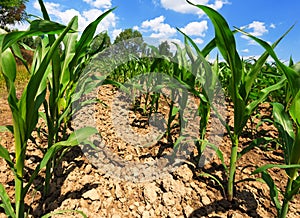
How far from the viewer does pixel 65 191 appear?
4.03 ft

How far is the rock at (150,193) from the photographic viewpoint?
1231 mm

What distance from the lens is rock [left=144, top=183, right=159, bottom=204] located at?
1.23m

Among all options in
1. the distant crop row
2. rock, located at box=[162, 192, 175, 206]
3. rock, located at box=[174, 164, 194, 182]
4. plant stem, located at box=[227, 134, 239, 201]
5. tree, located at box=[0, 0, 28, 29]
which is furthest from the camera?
tree, located at box=[0, 0, 28, 29]

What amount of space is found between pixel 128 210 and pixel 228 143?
3.25 ft

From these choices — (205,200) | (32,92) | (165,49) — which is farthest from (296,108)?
(165,49)

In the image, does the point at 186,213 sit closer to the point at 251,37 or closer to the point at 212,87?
the point at 212,87

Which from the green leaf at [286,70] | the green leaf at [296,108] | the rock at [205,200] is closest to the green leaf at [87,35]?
the green leaf at [286,70]

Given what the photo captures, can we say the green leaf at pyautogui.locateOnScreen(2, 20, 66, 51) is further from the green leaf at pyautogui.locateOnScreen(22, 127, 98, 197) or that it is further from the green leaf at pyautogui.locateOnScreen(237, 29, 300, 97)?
the green leaf at pyautogui.locateOnScreen(237, 29, 300, 97)

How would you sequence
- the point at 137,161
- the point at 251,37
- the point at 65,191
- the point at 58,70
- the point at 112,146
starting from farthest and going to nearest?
the point at 112,146 → the point at 137,161 → the point at 65,191 → the point at 58,70 → the point at 251,37

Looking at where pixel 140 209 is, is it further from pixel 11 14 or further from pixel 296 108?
pixel 11 14

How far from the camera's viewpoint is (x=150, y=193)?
126 cm

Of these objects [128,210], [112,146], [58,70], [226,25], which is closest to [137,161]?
[112,146]

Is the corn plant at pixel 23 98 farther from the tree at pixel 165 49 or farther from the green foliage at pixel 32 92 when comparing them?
the tree at pixel 165 49

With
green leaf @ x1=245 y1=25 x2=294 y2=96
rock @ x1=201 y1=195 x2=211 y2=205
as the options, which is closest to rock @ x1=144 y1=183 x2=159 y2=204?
rock @ x1=201 y1=195 x2=211 y2=205
